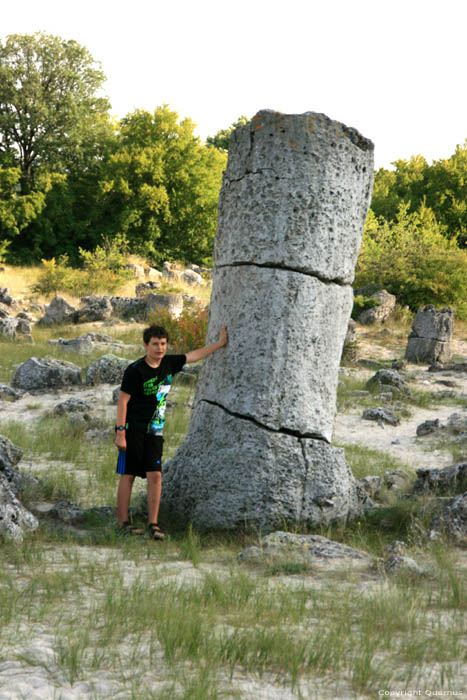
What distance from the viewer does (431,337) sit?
15758mm

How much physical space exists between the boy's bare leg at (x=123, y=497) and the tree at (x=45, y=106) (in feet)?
105

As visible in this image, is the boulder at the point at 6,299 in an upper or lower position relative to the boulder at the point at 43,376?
upper

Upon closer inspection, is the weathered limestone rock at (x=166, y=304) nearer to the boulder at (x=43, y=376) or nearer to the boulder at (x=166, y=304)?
the boulder at (x=166, y=304)

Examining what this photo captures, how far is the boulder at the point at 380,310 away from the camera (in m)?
20.2

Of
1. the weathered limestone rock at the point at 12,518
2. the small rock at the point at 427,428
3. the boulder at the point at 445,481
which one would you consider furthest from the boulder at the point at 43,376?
the boulder at the point at 445,481

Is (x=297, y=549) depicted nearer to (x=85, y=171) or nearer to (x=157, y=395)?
(x=157, y=395)

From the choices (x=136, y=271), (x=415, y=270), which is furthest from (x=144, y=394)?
(x=136, y=271)

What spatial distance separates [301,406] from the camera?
5480 millimetres

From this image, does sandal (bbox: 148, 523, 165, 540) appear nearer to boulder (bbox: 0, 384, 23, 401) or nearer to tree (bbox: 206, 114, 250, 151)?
boulder (bbox: 0, 384, 23, 401)

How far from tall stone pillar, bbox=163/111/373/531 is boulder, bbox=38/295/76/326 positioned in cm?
1379

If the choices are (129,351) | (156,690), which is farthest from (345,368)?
(156,690)

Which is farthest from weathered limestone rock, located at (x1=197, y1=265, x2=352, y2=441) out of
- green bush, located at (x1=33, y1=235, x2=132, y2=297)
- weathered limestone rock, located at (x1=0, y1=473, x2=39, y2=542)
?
green bush, located at (x1=33, y1=235, x2=132, y2=297)

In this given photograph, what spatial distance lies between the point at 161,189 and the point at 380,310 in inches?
677

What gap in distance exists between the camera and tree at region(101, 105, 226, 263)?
34.1 m
